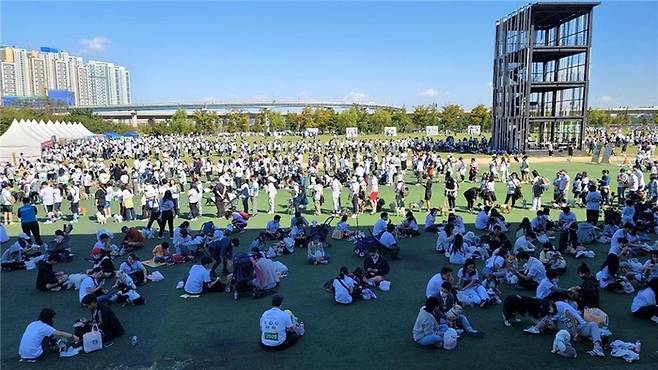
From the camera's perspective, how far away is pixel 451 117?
79312 mm

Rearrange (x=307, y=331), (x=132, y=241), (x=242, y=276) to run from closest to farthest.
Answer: (x=307, y=331) → (x=242, y=276) → (x=132, y=241)

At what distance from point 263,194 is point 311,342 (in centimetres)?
1620

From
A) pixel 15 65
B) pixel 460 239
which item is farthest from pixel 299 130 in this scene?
pixel 15 65

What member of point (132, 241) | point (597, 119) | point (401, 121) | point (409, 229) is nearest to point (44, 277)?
point (132, 241)

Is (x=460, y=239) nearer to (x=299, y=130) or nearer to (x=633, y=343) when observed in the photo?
(x=633, y=343)

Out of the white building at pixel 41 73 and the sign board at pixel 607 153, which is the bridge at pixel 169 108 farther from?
the sign board at pixel 607 153

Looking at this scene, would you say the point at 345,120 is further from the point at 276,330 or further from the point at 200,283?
the point at 276,330

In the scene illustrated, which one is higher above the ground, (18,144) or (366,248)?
(18,144)

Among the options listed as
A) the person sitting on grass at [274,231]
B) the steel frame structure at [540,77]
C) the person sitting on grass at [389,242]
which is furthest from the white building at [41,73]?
the person sitting on grass at [389,242]

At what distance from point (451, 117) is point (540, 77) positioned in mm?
39026

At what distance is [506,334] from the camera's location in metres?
8.02

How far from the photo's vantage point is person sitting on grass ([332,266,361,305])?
943 centimetres

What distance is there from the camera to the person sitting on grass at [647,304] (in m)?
8.27

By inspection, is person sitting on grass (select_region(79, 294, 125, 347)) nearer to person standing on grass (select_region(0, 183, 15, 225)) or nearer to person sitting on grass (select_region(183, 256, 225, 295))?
person sitting on grass (select_region(183, 256, 225, 295))
